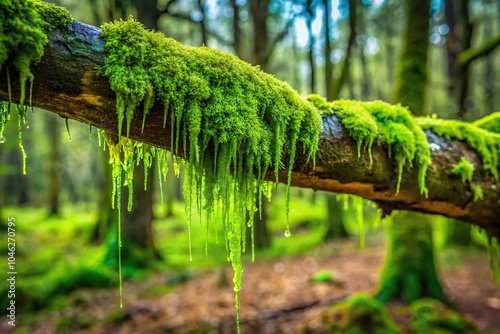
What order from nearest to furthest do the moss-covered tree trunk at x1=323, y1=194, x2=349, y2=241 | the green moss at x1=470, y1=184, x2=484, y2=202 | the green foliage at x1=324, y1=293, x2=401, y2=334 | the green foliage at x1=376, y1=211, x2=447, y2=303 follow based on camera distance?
the green moss at x1=470, y1=184, x2=484, y2=202 < the green foliage at x1=324, y1=293, x2=401, y2=334 < the green foliage at x1=376, y1=211, x2=447, y2=303 < the moss-covered tree trunk at x1=323, y1=194, x2=349, y2=241

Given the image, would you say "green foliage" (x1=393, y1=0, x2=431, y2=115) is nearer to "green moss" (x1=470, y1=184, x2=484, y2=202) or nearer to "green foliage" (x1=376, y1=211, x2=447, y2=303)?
"green foliage" (x1=376, y1=211, x2=447, y2=303)

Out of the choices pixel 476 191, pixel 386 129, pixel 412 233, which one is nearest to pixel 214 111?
pixel 386 129

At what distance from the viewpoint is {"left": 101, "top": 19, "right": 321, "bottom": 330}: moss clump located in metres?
1.90

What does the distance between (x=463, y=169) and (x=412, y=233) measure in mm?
3621

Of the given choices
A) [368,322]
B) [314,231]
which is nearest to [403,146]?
[368,322]

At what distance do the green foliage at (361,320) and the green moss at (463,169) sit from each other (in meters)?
2.55

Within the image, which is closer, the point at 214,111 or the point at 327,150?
the point at 214,111

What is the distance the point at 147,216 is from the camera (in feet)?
32.1

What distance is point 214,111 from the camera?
208cm

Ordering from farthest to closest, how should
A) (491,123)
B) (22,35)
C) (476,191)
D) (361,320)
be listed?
(361,320), (491,123), (476,191), (22,35)

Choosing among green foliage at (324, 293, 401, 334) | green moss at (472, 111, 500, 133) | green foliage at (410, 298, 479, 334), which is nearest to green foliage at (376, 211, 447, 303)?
green foliage at (410, 298, 479, 334)

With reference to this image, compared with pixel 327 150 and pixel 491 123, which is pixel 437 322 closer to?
pixel 491 123

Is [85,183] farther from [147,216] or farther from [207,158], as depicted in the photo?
[207,158]

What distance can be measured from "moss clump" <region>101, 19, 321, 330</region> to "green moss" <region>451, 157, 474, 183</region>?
5.38 ft
